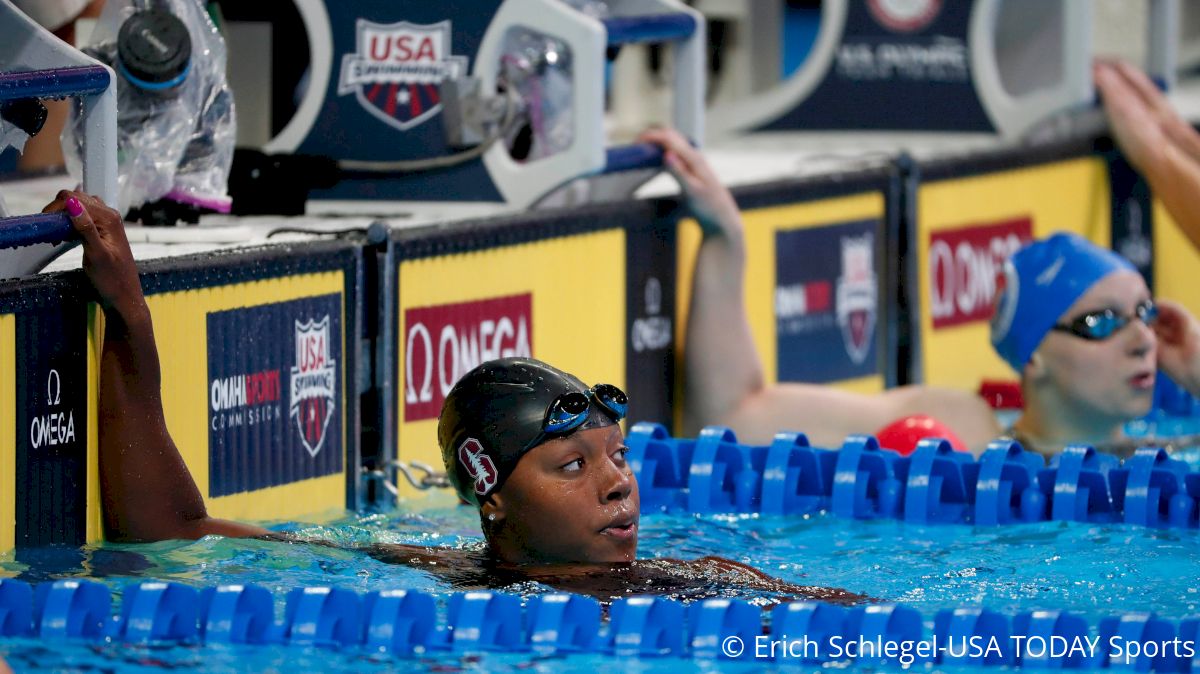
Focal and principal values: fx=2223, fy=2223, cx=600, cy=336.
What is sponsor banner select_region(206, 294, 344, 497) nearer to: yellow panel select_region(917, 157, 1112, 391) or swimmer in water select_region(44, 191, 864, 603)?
swimmer in water select_region(44, 191, 864, 603)

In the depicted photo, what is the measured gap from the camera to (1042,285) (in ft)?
18.5

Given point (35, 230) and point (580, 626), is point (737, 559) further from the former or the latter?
point (35, 230)

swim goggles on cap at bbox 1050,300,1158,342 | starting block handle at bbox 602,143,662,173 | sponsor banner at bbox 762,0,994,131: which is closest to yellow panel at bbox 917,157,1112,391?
sponsor banner at bbox 762,0,994,131

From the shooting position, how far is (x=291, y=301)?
4.70 m

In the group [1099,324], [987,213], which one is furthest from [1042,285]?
Answer: [987,213]

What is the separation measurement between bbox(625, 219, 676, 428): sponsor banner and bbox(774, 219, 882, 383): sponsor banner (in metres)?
0.52

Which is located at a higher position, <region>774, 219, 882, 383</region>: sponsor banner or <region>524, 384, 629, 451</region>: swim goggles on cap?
<region>774, 219, 882, 383</region>: sponsor banner

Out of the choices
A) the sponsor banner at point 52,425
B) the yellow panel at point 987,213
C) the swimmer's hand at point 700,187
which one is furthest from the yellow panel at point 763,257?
the sponsor banner at point 52,425

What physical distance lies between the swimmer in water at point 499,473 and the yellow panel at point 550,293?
1.00m

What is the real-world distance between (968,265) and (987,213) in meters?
0.18

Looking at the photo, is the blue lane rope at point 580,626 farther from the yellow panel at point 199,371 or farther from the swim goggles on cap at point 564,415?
the yellow panel at point 199,371

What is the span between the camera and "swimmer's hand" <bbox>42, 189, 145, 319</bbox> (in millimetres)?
3943

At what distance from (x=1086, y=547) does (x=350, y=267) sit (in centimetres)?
168

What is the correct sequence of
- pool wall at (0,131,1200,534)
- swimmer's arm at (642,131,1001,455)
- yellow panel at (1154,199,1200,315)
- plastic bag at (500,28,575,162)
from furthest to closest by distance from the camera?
yellow panel at (1154,199,1200,315)
swimmer's arm at (642,131,1001,455)
plastic bag at (500,28,575,162)
pool wall at (0,131,1200,534)
